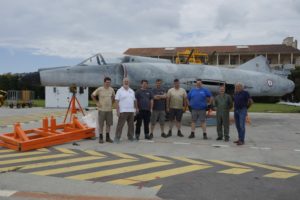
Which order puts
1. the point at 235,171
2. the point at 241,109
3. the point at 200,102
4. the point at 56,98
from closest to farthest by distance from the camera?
1. the point at 235,171
2. the point at 241,109
3. the point at 200,102
4. the point at 56,98

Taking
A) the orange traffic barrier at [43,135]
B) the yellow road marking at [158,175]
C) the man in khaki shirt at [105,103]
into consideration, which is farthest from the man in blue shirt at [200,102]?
the yellow road marking at [158,175]

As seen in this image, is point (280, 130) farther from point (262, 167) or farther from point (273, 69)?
point (262, 167)

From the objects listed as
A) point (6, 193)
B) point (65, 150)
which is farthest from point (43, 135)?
point (6, 193)

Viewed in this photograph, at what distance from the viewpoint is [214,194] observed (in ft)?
17.8

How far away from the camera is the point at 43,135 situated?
1047cm

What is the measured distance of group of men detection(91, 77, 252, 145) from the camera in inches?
411

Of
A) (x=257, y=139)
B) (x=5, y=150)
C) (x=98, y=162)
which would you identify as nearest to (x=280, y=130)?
(x=257, y=139)

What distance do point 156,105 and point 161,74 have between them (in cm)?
369

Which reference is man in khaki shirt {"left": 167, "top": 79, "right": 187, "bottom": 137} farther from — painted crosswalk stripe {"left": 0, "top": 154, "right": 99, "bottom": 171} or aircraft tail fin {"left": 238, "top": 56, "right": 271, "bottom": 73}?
aircraft tail fin {"left": 238, "top": 56, "right": 271, "bottom": 73}

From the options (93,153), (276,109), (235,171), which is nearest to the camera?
(235,171)

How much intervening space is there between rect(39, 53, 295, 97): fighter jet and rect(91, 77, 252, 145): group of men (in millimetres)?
3054

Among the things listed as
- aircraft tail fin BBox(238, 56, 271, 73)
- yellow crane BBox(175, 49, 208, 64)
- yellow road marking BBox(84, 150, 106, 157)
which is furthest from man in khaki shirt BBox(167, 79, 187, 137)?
aircraft tail fin BBox(238, 56, 271, 73)

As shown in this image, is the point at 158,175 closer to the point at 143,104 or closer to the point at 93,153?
the point at 93,153

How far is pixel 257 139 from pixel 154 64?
554cm
